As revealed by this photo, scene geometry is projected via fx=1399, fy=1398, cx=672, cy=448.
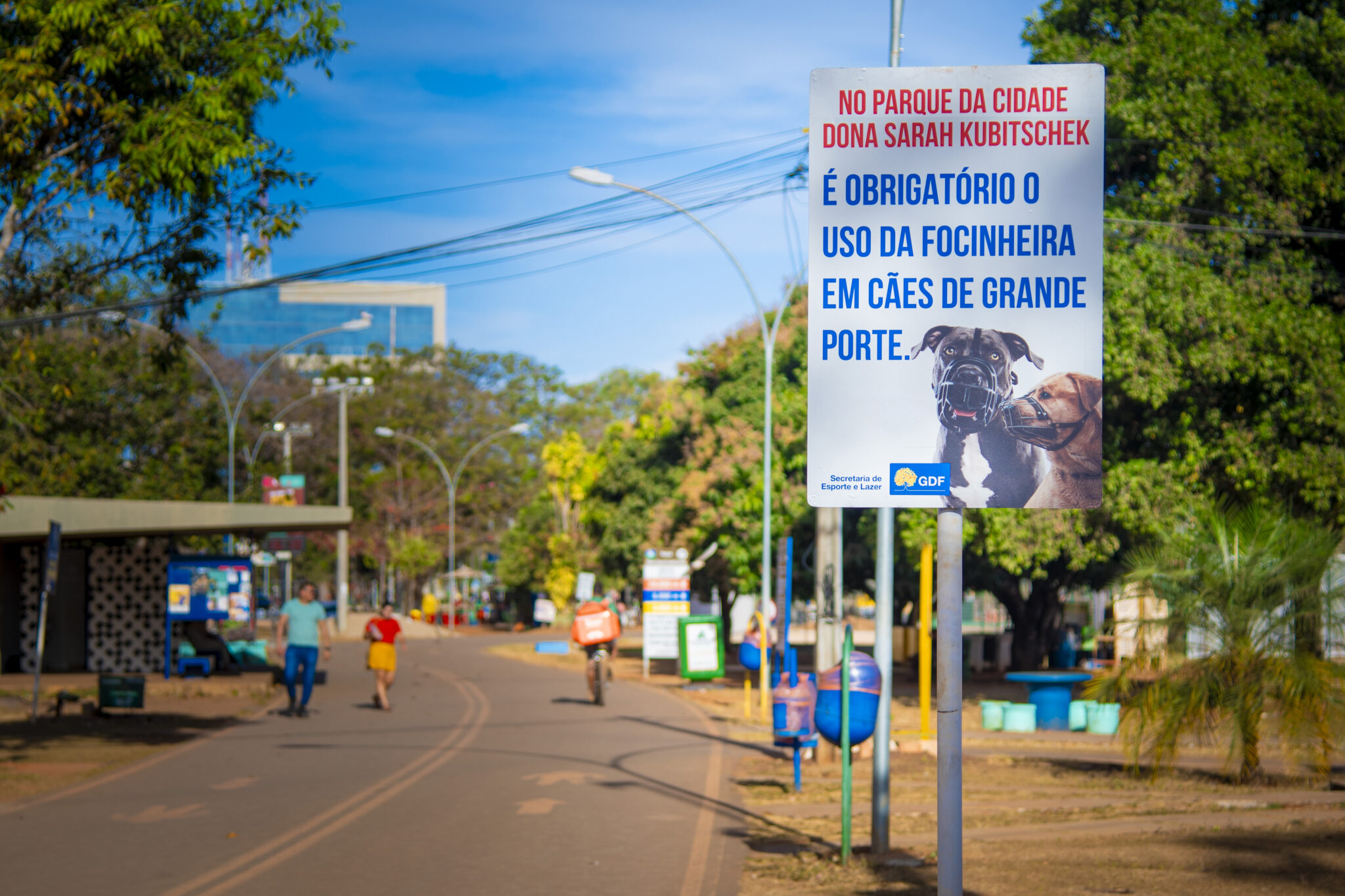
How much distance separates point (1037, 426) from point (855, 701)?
5.24 metres

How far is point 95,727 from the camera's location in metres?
19.0

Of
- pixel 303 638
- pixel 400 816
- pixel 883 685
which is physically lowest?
pixel 400 816

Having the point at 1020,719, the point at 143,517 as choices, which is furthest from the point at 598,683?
the point at 143,517

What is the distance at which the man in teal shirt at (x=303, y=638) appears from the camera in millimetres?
19938

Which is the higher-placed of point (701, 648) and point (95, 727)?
point (701, 648)

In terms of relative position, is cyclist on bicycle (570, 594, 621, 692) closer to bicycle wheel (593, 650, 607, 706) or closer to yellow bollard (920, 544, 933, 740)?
bicycle wheel (593, 650, 607, 706)

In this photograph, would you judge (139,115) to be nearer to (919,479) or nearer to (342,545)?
Result: (919,479)

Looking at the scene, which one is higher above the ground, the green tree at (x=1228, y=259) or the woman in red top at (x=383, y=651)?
the green tree at (x=1228, y=259)

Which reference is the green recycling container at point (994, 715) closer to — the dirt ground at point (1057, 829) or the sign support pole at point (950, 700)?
the dirt ground at point (1057, 829)

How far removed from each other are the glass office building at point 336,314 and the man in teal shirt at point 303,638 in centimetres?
13800

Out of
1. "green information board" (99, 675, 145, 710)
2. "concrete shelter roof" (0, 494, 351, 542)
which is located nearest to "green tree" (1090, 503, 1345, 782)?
"green information board" (99, 675, 145, 710)

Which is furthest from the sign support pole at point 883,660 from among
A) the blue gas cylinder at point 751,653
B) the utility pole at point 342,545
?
the utility pole at point 342,545

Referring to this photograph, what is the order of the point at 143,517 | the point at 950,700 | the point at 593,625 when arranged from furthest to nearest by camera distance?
the point at 143,517 → the point at 593,625 → the point at 950,700

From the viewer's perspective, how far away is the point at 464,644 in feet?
155
